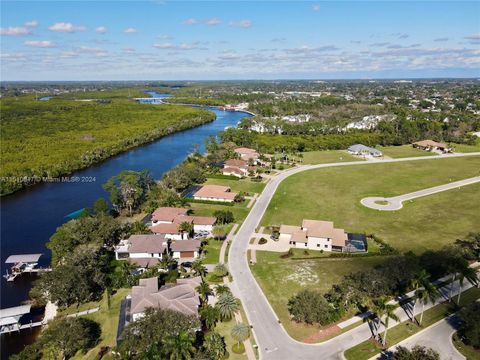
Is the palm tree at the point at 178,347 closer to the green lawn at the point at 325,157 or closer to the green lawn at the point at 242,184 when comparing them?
the green lawn at the point at 242,184

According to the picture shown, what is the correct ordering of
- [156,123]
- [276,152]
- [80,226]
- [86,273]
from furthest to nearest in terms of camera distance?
[156,123] → [276,152] → [80,226] → [86,273]

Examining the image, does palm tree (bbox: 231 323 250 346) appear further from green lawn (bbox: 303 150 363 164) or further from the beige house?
green lawn (bbox: 303 150 363 164)

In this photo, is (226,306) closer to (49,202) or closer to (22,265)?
(22,265)

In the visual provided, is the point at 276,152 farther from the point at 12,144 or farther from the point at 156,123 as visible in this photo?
the point at 12,144

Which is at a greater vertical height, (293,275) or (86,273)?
(86,273)

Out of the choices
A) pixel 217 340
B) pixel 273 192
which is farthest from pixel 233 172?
pixel 217 340

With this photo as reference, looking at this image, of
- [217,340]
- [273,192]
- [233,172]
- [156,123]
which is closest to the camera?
[217,340]

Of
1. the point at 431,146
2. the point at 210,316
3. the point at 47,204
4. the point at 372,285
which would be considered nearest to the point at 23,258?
the point at 47,204
